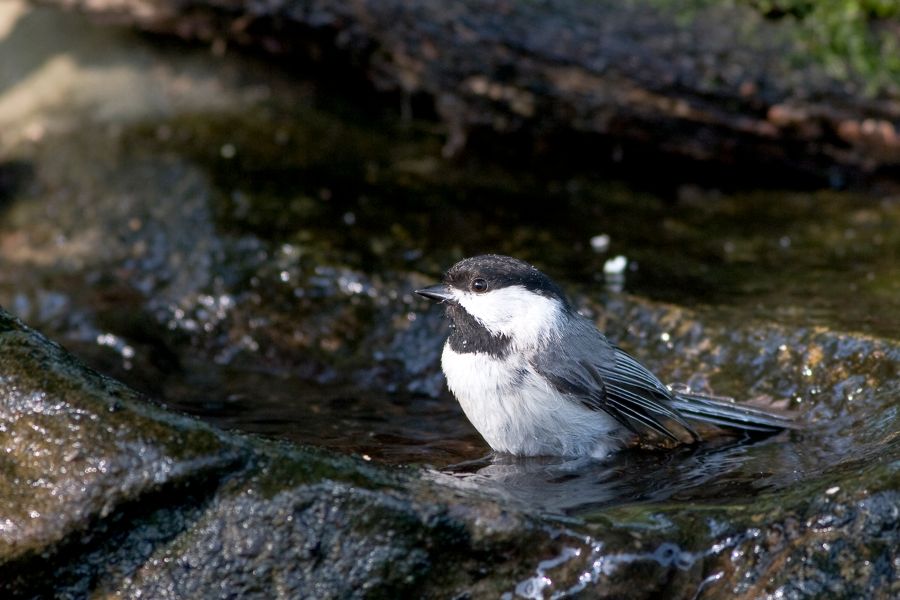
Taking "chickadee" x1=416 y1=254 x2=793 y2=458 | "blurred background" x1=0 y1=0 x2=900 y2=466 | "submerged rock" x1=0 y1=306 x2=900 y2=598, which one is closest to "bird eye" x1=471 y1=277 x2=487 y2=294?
"chickadee" x1=416 y1=254 x2=793 y2=458

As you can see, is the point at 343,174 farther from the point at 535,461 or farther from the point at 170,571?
the point at 170,571

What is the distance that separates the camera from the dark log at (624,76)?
6.81 metres

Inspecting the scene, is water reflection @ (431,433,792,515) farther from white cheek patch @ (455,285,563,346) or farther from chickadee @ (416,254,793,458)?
white cheek patch @ (455,285,563,346)

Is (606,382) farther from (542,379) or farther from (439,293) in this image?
(439,293)

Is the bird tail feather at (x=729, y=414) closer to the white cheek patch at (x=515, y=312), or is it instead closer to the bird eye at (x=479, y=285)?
the white cheek patch at (x=515, y=312)

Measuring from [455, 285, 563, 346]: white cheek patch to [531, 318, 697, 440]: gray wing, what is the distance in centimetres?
10

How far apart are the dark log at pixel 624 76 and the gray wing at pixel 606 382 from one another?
2827mm

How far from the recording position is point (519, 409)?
4.30m

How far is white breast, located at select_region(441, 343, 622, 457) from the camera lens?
14.1ft

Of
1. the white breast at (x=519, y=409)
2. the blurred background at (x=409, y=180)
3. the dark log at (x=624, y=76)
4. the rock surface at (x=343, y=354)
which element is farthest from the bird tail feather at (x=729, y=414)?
the dark log at (x=624, y=76)

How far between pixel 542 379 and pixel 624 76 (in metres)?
3.14

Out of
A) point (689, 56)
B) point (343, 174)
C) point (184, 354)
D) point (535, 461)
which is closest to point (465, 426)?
point (535, 461)

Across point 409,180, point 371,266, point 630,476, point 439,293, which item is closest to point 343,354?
point 371,266

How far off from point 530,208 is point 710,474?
3168 mm
